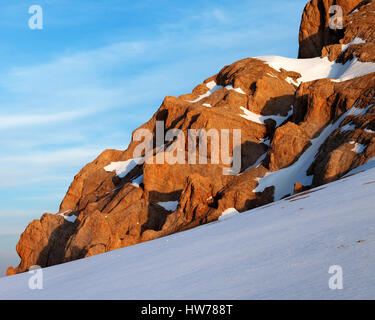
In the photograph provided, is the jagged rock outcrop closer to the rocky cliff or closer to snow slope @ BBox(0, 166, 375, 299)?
the rocky cliff

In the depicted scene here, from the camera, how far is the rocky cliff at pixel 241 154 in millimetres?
54719

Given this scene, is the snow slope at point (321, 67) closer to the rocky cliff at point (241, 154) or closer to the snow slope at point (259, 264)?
the rocky cliff at point (241, 154)

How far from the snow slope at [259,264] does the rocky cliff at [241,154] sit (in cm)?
2412

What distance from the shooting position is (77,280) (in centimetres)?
1991

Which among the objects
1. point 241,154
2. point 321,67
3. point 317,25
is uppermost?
point 317,25

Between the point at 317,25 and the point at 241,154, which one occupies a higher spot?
the point at 317,25

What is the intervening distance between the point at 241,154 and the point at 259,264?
53947 mm

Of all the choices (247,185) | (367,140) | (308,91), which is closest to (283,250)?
(367,140)

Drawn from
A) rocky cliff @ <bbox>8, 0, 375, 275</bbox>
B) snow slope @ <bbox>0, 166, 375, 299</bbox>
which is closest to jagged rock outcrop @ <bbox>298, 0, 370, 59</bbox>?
rocky cliff @ <bbox>8, 0, 375, 275</bbox>

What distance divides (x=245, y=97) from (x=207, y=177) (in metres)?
24.3

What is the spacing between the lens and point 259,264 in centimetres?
1410

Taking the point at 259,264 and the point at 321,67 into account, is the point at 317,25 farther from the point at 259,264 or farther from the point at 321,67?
the point at 259,264

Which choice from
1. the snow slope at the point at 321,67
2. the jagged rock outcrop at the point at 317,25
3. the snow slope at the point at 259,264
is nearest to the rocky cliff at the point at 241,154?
the snow slope at the point at 321,67

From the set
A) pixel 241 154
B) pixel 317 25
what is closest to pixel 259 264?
pixel 241 154
